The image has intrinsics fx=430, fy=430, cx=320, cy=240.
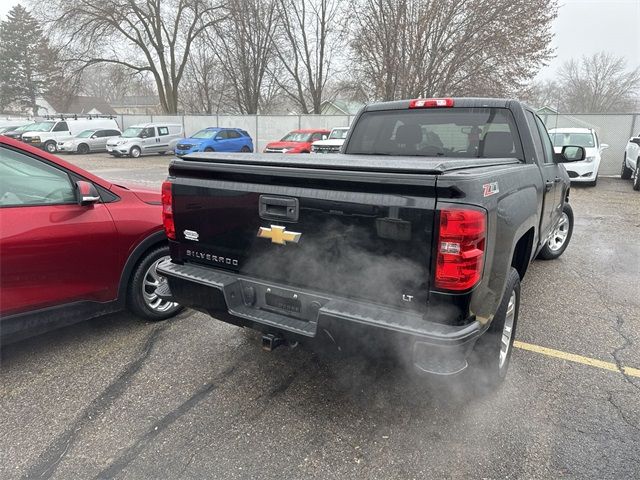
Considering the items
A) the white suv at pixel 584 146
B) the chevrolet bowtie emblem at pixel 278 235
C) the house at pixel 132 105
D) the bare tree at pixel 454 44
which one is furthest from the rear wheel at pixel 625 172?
the house at pixel 132 105

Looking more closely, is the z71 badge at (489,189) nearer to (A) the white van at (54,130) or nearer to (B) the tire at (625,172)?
(B) the tire at (625,172)

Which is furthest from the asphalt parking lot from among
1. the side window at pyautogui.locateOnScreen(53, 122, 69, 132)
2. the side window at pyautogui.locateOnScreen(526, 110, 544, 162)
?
the side window at pyautogui.locateOnScreen(53, 122, 69, 132)

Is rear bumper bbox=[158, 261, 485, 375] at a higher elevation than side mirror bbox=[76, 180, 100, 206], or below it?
below

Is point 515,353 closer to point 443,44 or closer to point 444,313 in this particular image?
point 444,313

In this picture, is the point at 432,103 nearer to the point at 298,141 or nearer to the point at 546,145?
the point at 546,145

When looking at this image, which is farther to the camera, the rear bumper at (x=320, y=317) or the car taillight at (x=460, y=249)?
the rear bumper at (x=320, y=317)

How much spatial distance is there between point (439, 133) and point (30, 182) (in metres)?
3.36

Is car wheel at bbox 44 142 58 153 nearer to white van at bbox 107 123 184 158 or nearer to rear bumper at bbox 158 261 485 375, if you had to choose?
white van at bbox 107 123 184 158

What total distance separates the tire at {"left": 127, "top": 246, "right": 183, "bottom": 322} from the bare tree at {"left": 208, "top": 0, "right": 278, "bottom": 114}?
3252cm

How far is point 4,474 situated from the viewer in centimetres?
222

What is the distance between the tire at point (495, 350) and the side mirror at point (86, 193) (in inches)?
114

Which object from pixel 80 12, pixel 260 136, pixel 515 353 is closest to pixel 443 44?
pixel 260 136

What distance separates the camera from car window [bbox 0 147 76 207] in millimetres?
3006

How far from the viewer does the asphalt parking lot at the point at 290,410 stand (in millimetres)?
2275
